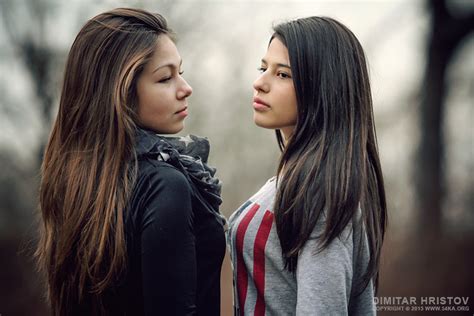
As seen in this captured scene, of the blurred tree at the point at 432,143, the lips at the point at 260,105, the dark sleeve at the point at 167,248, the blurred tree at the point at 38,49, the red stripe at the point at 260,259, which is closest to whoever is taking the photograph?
the dark sleeve at the point at 167,248

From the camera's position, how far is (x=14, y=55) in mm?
4039

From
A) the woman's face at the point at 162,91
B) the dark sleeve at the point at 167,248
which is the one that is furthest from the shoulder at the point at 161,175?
the woman's face at the point at 162,91

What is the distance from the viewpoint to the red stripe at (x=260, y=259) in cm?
173

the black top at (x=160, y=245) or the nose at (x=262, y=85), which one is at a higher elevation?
the nose at (x=262, y=85)

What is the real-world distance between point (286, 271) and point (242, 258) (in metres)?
0.16

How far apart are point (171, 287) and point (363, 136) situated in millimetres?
720

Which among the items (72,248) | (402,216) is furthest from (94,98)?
(402,216)

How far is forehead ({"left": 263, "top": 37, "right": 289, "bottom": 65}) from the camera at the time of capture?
179 cm

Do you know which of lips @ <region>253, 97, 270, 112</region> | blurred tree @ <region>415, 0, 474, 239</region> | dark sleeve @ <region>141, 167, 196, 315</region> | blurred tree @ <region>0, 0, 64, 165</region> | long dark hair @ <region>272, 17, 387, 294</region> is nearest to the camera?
dark sleeve @ <region>141, 167, 196, 315</region>

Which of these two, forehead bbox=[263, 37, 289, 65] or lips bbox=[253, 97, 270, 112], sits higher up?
forehead bbox=[263, 37, 289, 65]

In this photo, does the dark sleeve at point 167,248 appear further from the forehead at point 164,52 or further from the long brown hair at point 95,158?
the forehead at point 164,52

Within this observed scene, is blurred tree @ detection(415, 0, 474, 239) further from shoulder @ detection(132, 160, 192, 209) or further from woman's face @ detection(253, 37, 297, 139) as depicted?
shoulder @ detection(132, 160, 192, 209)

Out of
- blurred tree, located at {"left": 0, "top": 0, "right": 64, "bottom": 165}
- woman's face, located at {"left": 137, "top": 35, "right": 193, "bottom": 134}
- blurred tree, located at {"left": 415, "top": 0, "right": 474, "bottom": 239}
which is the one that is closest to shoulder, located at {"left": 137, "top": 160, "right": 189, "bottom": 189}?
woman's face, located at {"left": 137, "top": 35, "right": 193, "bottom": 134}

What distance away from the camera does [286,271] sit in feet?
5.57
